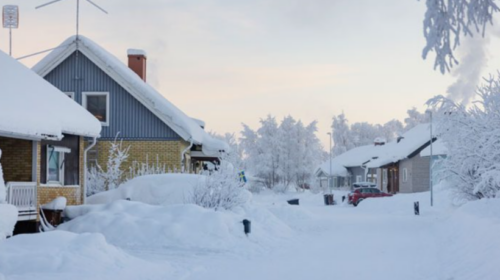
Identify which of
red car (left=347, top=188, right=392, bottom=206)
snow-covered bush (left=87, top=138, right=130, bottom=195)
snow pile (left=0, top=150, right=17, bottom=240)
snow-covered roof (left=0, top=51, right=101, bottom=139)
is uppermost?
snow-covered roof (left=0, top=51, right=101, bottom=139)

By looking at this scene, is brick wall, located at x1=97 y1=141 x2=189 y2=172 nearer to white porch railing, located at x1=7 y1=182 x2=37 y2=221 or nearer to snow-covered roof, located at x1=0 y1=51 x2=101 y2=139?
snow-covered roof, located at x1=0 y1=51 x2=101 y2=139

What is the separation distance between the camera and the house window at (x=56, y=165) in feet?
70.0

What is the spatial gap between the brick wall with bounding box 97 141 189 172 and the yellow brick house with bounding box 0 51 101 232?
268 inches

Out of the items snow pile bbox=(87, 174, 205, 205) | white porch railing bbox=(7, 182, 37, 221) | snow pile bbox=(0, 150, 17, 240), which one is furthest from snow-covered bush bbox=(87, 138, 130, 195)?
snow pile bbox=(0, 150, 17, 240)

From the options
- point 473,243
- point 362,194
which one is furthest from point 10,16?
point 362,194

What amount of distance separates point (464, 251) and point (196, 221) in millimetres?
7107

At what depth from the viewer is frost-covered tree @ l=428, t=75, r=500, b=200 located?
22875 millimetres

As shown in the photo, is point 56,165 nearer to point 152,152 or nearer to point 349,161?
point 152,152

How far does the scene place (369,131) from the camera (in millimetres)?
131500

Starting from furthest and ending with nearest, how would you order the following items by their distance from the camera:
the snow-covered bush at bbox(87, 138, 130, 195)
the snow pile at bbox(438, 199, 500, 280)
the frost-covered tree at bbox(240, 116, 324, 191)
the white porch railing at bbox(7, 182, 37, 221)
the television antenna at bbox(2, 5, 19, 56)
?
the frost-covered tree at bbox(240, 116, 324, 191) → the television antenna at bbox(2, 5, 19, 56) → the snow-covered bush at bbox(87, 138, 130, 195) → the white porch railing at bbox(7, 182, 37, 221) → the snow pile at bbox(438, 199, 500, 280)

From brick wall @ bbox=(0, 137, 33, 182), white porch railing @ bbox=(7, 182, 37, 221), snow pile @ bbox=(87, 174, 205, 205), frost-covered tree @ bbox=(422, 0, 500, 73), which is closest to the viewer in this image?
frost-covered tree @ bbox=(422, 0, 500, 73)

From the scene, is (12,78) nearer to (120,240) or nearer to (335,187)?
(120,240)

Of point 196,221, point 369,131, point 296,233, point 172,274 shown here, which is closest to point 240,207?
point 296,233

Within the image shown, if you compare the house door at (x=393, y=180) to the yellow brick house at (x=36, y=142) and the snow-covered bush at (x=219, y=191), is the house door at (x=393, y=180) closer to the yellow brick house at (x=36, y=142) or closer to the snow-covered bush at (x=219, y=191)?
the snow-covered bush at (x=219, y=191)
